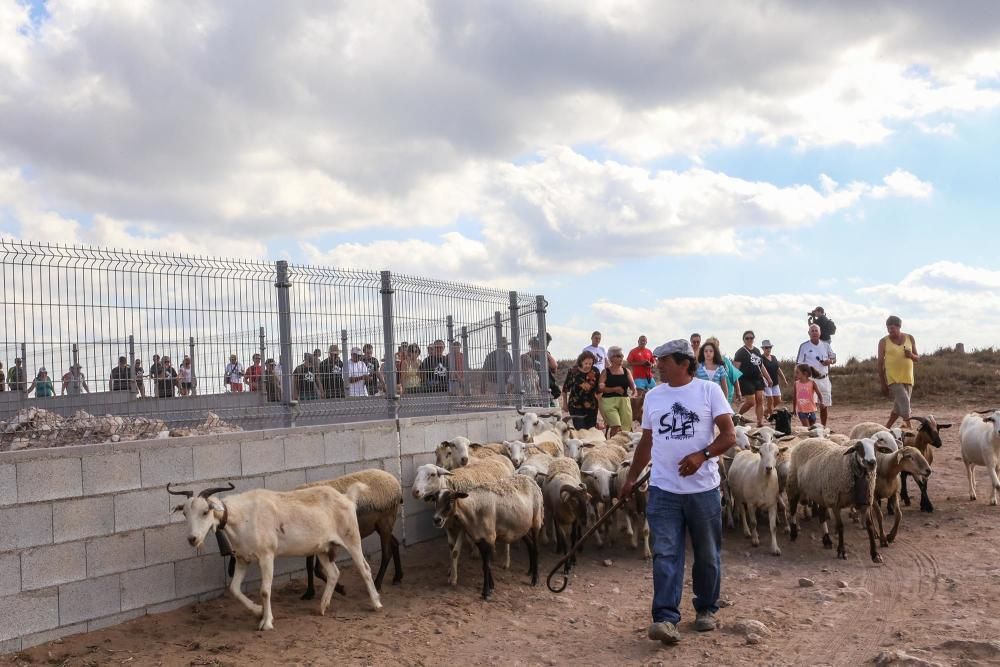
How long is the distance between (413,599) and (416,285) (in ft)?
14.6

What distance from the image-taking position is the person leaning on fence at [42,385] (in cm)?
748

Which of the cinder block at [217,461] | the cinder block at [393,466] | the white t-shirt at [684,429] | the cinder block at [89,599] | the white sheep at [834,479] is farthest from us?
the cinder block at [393,466]

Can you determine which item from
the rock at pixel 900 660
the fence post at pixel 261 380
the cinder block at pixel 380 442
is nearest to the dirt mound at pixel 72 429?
the fence post at pixel 261 380

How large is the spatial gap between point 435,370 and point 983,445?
7.79m

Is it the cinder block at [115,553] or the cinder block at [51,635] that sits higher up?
the cinder block at [115,553]

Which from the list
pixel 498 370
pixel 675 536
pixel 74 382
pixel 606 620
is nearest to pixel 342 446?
pixel 74 382

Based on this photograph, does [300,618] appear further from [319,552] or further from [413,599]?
[413,599]

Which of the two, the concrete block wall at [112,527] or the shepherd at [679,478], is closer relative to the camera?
the shepherd at [679,478]

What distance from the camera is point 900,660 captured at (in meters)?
6.06

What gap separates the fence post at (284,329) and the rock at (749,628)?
16.8 feet

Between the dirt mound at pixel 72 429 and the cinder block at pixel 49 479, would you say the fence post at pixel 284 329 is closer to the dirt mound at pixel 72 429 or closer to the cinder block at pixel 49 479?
the dirt mound at pixel 72 429

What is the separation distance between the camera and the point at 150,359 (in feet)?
27.1

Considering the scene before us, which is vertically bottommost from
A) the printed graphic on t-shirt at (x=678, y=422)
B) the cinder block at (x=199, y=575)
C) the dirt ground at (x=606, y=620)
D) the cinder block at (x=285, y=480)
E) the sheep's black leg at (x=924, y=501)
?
the dirt ground at (x=606, y=620)

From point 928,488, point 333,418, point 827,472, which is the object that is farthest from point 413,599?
point 928,488
